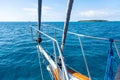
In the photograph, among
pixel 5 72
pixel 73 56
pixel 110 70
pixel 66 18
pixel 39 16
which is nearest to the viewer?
pixel 110 70

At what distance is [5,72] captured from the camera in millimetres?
9094

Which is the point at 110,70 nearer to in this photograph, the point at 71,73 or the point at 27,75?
the point at 71,73

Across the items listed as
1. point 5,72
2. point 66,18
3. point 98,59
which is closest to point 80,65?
point 98,59

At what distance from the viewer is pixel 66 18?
4254 mm

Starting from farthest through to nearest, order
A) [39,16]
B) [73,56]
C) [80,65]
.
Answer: [73,56] < [80,65] < [39,16]

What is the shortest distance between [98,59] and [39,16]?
6443mm

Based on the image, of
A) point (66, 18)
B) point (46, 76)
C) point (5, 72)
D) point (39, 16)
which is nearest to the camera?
point (66, 18)

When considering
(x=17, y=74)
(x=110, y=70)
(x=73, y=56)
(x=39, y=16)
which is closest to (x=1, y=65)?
(x=17, y=74)

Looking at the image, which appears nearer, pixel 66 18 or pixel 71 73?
pixel 66 18

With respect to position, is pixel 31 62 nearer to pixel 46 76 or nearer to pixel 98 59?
pixel 46 76

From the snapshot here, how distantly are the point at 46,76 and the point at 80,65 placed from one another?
231 centimetres

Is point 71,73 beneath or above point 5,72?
above

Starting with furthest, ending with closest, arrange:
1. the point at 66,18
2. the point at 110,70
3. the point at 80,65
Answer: the point at 80,65 < the point at 66,18 < the point at 110,70

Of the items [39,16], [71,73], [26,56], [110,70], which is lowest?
[26,56]
